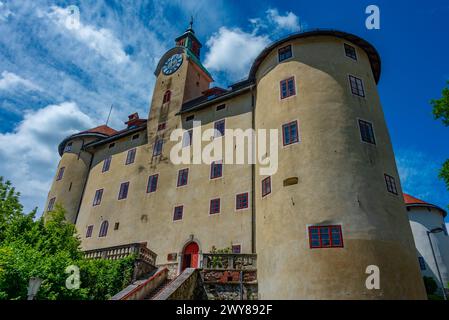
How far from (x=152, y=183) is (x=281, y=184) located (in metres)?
13.8

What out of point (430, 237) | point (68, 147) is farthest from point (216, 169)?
point (430, 237)

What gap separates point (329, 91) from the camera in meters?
20.2

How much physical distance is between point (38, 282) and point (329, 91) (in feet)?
59.3

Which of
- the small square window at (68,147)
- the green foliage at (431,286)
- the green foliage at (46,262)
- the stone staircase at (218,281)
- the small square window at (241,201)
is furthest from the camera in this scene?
the small square window at (68,147)

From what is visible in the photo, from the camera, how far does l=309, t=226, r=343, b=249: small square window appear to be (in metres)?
16.0

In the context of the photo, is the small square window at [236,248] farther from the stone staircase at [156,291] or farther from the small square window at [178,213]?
the small square window at [178,213]

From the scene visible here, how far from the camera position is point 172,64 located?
116 feet

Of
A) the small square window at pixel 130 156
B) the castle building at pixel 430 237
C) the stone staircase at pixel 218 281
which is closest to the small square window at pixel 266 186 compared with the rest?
the stone staircase at pixel 218 281

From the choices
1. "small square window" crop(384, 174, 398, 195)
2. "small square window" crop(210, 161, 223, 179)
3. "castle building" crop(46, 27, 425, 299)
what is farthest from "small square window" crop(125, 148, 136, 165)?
"small square window" crop(384, 174, 398, 195)

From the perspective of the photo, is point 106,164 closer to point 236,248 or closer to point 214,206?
point 214,206

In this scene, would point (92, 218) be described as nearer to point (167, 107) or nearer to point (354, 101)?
point (167, 107)

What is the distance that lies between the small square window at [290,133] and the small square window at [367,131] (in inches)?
150

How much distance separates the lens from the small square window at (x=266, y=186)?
65.8ft
